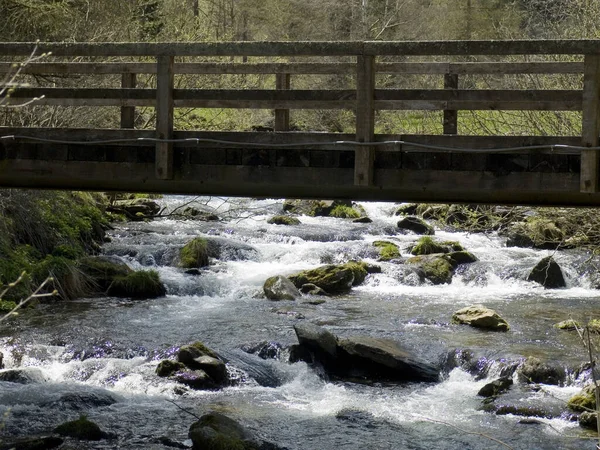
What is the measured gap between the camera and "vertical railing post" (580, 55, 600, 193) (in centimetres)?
841

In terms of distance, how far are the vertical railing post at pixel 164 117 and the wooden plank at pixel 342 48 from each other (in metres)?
0.18

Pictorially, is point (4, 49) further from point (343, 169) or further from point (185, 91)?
point (343, 169)

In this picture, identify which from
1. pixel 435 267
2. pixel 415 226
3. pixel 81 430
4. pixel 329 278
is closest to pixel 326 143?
pixel 81 430

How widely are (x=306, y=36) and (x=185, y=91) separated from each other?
23599 mm

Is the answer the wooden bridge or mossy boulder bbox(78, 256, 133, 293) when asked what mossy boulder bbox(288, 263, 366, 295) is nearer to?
mossy boulder bbox(78, 256, 133, 293)

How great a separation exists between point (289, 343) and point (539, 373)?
359 centimetres

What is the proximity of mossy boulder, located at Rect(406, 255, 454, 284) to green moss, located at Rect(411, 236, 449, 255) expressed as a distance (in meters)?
0.95

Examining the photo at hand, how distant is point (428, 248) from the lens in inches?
832

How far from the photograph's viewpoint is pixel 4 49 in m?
10.2

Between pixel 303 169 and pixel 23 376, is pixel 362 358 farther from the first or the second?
pixel 303 169

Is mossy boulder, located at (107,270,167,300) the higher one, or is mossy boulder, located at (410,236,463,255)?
mossy boulder, located at (410,236,463,255)

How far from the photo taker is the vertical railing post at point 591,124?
8406mm

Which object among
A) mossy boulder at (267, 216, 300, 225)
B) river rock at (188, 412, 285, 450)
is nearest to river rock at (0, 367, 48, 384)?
river rock at (188, 412, 285, 450)

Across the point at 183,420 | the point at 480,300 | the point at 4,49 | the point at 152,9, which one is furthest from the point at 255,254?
the point at 4,49
